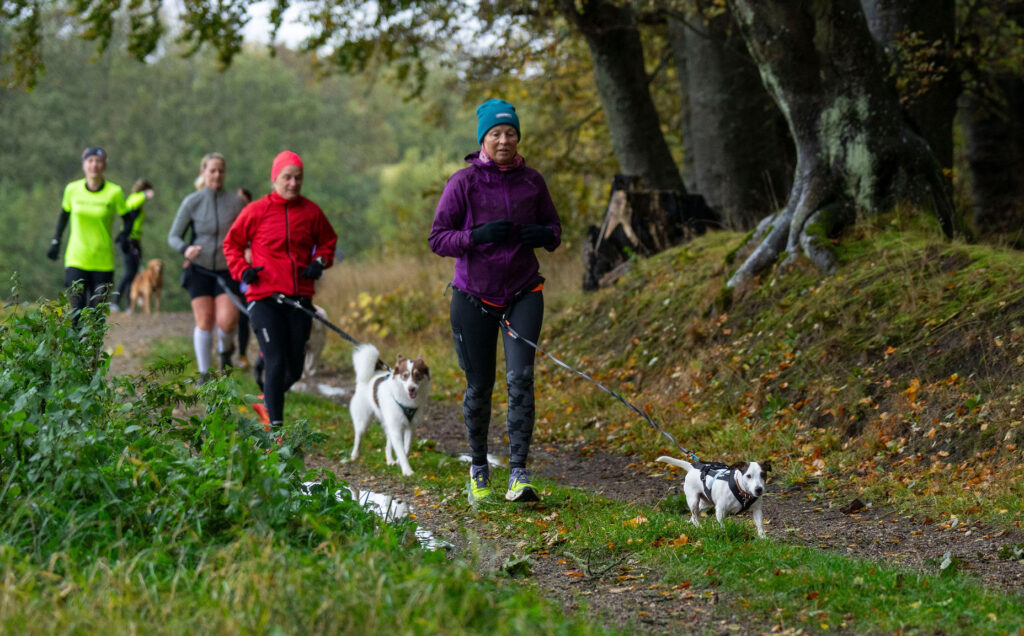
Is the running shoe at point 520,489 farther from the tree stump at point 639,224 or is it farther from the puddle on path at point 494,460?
the tree stump at point 639,224

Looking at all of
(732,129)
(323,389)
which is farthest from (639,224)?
(323,389)

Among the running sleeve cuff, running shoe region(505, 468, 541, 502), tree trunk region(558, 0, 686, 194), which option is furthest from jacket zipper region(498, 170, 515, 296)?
tree trunk region(558, 0, 686, 194)

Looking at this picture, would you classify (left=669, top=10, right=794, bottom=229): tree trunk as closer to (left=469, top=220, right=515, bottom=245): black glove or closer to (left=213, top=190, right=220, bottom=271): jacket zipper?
(left=213, top=190, right=220, bottom=271): jacket zipper

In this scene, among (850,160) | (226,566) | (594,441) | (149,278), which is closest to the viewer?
(226,566)

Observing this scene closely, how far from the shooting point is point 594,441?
28.9 feet

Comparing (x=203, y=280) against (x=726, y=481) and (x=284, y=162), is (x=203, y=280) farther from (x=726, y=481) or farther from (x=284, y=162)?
(x=726, y=481)

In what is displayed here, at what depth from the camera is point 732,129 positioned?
528 inches

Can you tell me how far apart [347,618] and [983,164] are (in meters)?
14.8

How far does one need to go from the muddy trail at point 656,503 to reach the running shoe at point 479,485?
0.19 metres

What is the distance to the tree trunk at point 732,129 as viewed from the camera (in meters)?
13.3

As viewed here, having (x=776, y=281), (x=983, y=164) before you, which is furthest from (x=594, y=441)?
(x=983, y=164)

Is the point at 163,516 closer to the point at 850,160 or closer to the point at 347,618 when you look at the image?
the point at 347,618

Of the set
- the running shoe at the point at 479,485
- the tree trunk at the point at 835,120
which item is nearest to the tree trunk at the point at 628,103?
the tree trunk at the point at 835,120

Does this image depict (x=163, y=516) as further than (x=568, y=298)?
No
